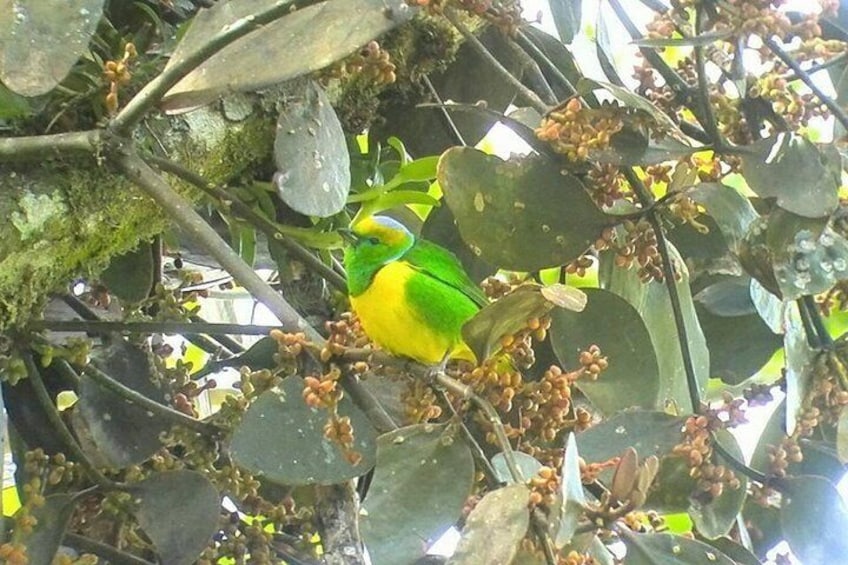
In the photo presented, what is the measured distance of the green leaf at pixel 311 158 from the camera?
715mm

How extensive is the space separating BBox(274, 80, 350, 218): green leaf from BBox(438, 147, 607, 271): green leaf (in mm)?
82

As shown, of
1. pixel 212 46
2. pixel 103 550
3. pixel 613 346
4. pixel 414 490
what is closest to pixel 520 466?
pixel 414 490

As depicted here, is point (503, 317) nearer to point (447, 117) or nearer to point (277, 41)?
point (277, 41)

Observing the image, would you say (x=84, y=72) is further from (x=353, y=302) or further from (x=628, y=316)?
(x=628, y=316)

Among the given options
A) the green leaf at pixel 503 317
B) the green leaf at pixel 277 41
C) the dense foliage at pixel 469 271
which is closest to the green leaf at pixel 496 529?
the dense foliage at pixel 469 271

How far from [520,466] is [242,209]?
1.00 ft

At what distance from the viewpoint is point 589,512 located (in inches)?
21.2

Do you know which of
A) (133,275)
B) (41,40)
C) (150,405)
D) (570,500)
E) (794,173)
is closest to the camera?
(570,500)

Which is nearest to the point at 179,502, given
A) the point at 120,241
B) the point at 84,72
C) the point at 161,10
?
the point at 120,241

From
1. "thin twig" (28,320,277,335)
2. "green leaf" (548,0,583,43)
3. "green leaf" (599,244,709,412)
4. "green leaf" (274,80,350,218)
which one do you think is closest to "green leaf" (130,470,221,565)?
"thin twig" (28,320,277,335)

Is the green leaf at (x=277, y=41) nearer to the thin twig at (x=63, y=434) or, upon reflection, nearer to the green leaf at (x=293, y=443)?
the green leaf at (x=293, y=443)

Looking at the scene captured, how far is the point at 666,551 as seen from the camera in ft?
2.09

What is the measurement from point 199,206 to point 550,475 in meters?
0.53

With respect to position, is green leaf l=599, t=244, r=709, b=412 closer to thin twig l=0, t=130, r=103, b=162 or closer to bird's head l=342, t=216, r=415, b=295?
bird's head l=342, t=216, r=415, b=295
